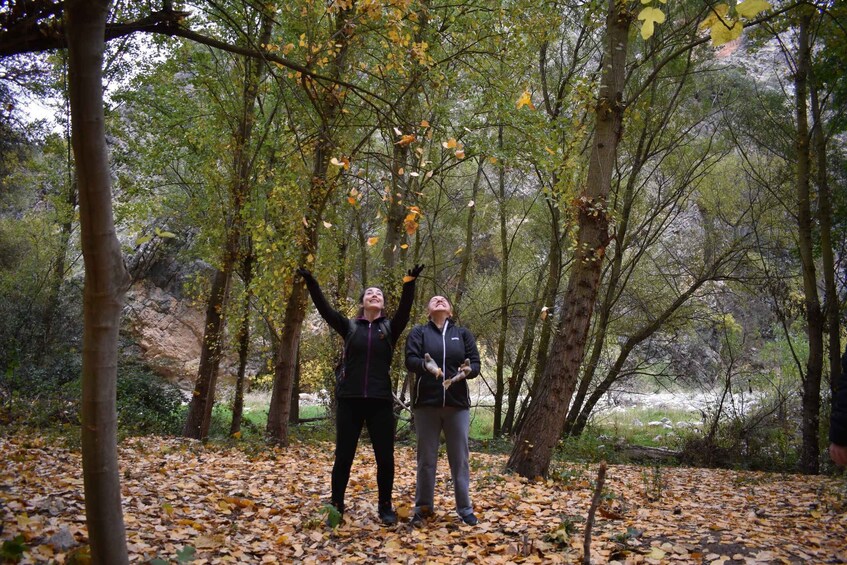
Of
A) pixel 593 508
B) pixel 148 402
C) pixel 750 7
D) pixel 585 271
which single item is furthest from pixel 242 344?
pixel 750 7

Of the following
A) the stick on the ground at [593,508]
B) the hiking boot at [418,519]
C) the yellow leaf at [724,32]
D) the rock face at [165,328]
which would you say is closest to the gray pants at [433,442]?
the hiking boot at [418,519]

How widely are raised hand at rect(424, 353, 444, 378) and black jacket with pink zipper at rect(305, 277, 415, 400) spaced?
1.02ft

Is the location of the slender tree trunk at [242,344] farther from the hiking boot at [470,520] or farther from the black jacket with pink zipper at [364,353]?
the hiking boot at [470,520]

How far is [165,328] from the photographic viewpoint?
30219 millimetres

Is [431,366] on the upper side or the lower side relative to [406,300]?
lower

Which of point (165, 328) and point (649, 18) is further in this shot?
point (165, 328)

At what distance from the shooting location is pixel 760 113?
14898 millimetres

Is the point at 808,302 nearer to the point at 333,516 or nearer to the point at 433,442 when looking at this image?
the point at 433,442

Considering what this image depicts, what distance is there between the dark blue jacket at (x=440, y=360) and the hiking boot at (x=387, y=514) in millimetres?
893

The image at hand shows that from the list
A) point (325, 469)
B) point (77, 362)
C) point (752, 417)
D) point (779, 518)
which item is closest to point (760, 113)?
point (752, 417)

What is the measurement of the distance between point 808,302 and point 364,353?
9523mm

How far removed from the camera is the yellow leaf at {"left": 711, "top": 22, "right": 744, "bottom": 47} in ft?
8.58

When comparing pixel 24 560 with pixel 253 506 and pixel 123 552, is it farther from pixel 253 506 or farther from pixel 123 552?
pixel 253 506

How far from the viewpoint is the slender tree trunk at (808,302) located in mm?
11164
